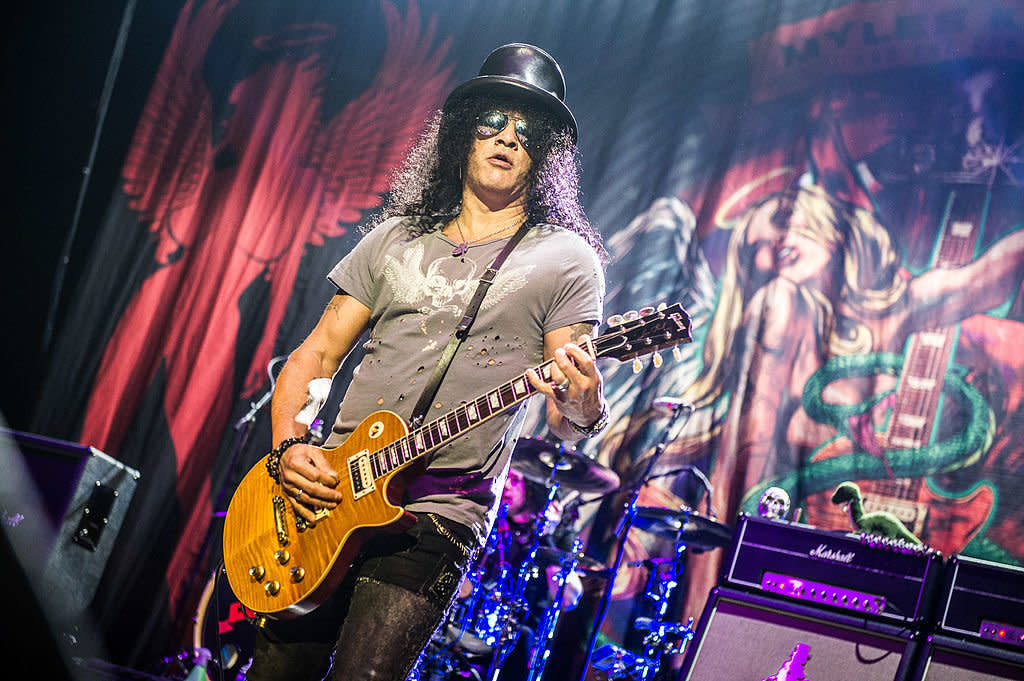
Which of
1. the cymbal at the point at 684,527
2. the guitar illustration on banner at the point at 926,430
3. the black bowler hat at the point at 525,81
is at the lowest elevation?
the cymbal at the point at 684,527

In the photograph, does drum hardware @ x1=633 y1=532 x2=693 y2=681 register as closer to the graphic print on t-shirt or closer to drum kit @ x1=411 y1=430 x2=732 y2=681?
drum kit @ x1=411 y1=430 x2=732 y2=681

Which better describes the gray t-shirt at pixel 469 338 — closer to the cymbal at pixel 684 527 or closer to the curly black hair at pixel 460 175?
the curly black hair at pixel 460 175

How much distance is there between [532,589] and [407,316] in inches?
86.4

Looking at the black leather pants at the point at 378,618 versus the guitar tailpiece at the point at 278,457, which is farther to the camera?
the guitar tailpiece at the point at 278,457

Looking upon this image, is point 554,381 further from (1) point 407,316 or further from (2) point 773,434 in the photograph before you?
(2) point 773,434

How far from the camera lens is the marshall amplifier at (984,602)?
2.72 meters

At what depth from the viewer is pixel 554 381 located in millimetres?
2064

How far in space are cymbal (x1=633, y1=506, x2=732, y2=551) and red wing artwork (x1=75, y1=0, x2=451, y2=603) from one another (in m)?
2.38

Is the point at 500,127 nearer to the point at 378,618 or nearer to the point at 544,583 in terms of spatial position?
the point at 378,618

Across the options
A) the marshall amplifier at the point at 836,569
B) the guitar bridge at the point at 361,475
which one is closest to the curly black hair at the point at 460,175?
the guitar bridge at the point at 361,475

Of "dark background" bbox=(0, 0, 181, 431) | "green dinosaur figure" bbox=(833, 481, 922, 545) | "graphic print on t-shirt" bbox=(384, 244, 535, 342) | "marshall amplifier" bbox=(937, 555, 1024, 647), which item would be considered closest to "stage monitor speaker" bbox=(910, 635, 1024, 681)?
"marshall amplifier" bbox=(937, 555, 1024, 647)

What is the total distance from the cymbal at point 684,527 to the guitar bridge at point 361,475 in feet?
6.45

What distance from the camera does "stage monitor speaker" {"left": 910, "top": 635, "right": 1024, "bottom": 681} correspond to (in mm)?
2686

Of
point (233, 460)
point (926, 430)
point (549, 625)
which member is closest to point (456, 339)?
point (549, 625)
